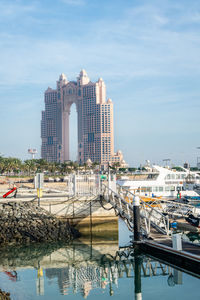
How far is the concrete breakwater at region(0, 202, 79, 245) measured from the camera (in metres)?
28.3

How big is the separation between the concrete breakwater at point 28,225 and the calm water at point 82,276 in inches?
40.2

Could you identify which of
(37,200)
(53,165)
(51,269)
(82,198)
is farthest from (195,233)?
(53,165)

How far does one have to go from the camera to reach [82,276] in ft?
70.1

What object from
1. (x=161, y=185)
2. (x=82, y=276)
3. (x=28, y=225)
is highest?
(x=161, y=185)

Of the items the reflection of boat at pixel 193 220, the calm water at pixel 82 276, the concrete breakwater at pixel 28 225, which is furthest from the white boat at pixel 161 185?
the calm water at pixel 82 276

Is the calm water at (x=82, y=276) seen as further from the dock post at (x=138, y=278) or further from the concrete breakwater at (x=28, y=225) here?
the concrete breakwater at (x=28, y=225)

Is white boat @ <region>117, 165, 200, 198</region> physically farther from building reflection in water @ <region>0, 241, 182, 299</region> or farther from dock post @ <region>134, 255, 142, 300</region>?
dock post @ <region>134, 255, 142, 300</region>

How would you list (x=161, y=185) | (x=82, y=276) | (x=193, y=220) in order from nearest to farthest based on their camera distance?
(x=82, y=276) < (x=193, y=220) < (x=161, y=185)

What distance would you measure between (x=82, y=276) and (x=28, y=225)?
850 cm

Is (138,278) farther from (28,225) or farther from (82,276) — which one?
(28,225)

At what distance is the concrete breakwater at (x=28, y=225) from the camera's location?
28344 millimetres

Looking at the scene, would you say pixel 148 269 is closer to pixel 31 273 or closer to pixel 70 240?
pixel 31 273

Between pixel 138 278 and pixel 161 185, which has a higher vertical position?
pixel 161 185

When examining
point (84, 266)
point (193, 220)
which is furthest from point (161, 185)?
point (84, 266)
